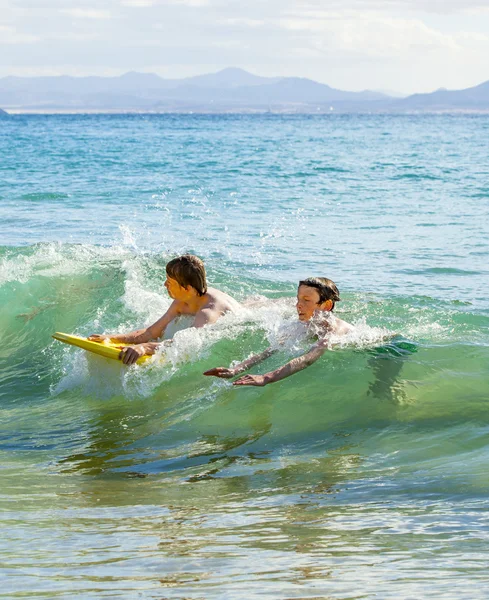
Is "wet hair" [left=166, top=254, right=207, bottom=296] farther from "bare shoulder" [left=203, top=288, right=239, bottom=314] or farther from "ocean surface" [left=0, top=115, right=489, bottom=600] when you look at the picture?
"ocean surface" [left=0, top=115, right=489, bottom=600]

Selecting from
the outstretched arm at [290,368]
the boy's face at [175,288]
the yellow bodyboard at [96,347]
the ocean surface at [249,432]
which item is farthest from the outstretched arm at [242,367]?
the boy's face at [175,288]

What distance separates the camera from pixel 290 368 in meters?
6.24

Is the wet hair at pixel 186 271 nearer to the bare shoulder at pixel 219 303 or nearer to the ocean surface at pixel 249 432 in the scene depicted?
A: the bare shoulder at pixel 219 303

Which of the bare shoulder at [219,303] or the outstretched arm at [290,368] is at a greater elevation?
the bare shoulder at [219,303]

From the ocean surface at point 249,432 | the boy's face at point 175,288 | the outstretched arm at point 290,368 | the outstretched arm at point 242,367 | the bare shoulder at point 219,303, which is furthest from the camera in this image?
the bare shoulder at point 219,303

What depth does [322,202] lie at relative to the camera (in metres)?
20.6

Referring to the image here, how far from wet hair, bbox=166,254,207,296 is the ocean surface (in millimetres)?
393

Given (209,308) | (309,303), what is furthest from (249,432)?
(209,308)

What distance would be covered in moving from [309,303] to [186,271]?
1.06 metres

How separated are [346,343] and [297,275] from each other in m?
4.88

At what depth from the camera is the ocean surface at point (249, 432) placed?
12.1 feet

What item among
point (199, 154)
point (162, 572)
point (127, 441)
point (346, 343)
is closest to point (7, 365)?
point (127, 441)

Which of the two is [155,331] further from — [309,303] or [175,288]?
[309,303]

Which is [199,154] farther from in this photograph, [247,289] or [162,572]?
[162,572]
